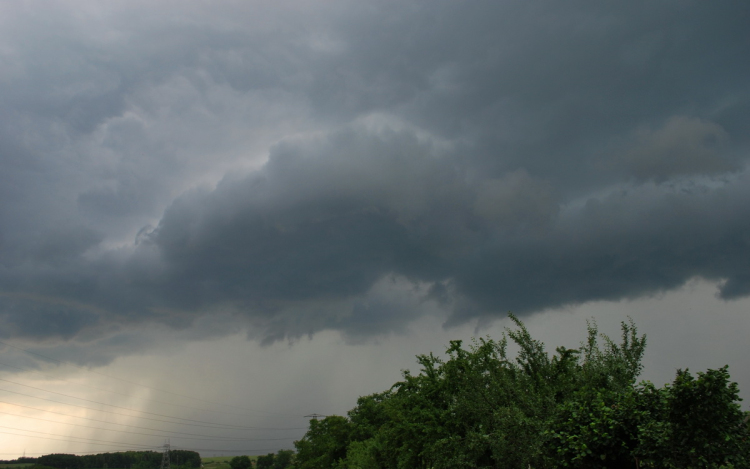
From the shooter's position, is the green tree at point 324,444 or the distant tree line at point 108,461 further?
the distant tree line at point 108,461

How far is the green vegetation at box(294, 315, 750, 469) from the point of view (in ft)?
46.3

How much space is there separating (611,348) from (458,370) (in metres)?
10.2

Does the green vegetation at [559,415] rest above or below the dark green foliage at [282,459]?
above

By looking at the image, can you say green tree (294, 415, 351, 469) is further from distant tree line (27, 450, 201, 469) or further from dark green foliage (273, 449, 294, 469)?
dark green foliage (273, 449, 294, 469)

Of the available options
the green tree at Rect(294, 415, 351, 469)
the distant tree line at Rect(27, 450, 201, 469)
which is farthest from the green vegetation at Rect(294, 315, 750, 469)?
the distant tree line at Rect(27, 450, 201, 469)

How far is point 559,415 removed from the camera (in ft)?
63.6

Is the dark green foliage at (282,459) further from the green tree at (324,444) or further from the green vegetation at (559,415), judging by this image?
the green vegetation at (559,415)

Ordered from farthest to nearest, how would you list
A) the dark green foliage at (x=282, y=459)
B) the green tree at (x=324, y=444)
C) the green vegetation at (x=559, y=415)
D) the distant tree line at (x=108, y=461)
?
the dark green foliage at (x=282, y=459) < the distant tree line at (x=108, y=461) < the green tree at (x=324, y=444) < the green vegetation at (x=559, y=415)

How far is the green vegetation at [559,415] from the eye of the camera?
14.1 meters

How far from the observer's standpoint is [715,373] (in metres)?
13.8

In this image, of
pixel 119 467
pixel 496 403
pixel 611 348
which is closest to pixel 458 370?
pixel 496 403

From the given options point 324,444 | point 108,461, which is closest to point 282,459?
point 108,461

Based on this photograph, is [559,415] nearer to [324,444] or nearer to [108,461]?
[324,444]

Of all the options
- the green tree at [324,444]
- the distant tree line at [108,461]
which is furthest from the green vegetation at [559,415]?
the distant tree line at [108,461]
